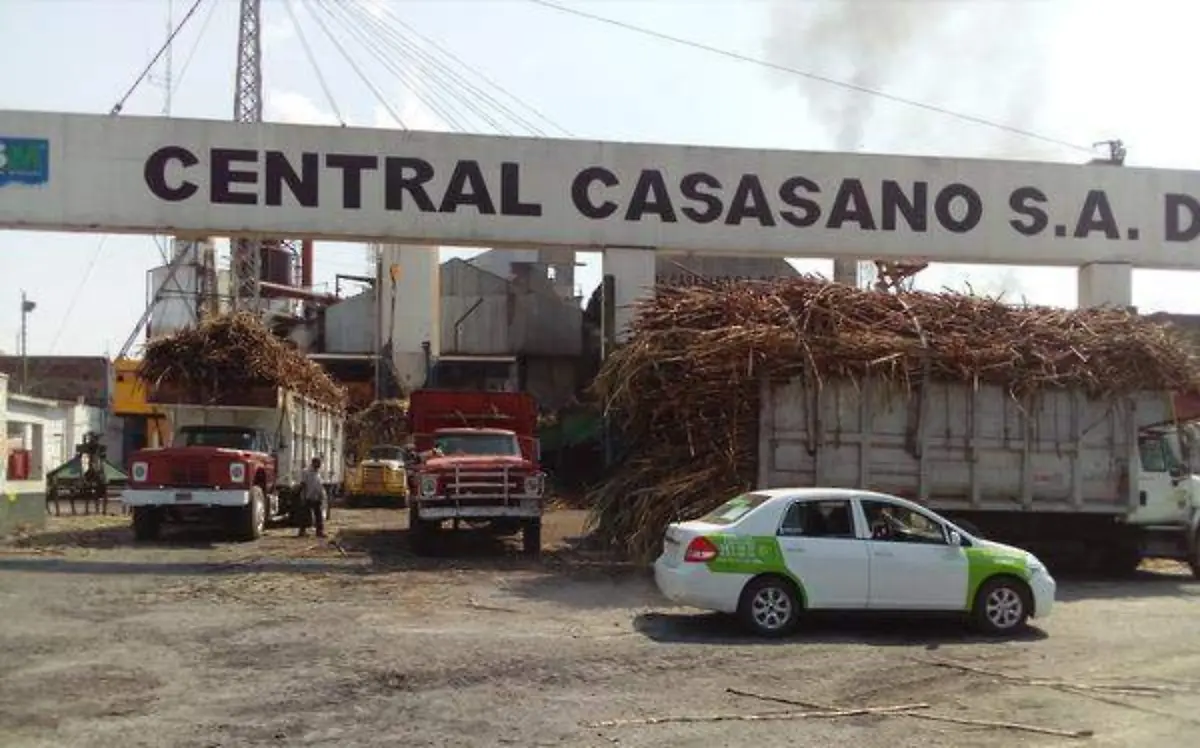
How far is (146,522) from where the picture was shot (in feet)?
70.7

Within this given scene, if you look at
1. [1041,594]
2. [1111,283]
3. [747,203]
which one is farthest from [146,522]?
[1111,283]

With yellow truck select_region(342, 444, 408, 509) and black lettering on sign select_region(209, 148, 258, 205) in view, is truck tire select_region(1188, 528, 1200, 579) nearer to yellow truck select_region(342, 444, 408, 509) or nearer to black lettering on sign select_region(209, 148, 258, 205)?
black lettering on sign select_region(209, 148, 258, 205)

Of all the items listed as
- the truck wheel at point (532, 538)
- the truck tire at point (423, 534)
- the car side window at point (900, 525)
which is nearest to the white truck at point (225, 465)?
the truck tire at point (423, 534)

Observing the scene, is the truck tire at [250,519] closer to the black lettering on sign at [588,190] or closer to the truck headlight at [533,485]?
the truck headlight at [533,485]

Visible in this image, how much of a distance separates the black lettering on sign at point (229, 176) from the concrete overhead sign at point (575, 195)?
0.02 metres

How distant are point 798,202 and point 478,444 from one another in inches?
289

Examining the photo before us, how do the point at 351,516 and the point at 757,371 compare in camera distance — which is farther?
the point at 351,516

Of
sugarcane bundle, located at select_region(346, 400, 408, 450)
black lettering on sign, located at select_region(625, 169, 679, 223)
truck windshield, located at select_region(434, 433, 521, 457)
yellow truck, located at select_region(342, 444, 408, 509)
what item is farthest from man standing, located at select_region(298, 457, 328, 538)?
sugarcane bundle, located at select_region(346, 400, 408, 450)

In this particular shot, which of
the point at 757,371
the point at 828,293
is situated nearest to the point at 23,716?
the point at 757,371

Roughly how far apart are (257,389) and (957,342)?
13.3 metres

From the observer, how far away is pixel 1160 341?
1809 cm

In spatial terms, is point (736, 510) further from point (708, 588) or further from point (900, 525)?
point (900, 525)

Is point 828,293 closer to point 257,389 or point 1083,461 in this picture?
point 1083,461

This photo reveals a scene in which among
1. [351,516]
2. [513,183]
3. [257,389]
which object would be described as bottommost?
[351,516]
